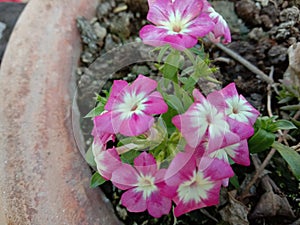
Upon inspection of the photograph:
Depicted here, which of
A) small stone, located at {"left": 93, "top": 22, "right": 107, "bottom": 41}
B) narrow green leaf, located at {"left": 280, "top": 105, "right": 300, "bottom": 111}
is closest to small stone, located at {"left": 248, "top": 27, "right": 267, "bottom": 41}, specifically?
narrow green leaf, located at {"left": 280, "top": 105, "right": 300, "bottom": 111}

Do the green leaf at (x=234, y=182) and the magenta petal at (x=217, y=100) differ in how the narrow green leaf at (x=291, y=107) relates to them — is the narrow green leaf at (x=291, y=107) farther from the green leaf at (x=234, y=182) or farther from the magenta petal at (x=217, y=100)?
the magenta petal at (x=217, y=100)

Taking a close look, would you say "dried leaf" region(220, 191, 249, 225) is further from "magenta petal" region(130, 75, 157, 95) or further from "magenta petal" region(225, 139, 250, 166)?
"magenta petal" region(130, 75, 157, 95)

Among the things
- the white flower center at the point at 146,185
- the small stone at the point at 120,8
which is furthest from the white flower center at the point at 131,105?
the small stone at the point at 120,8

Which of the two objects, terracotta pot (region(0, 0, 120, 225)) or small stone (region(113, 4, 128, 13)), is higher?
small stone (region(113, 4, 128, 13))

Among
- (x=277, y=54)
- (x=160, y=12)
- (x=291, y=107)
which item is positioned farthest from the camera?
(x=277, y=54)

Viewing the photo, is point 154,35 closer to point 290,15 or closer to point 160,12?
point 160,12

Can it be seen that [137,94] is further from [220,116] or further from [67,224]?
[67,224]

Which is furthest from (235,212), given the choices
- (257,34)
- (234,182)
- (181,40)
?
(257,34)
